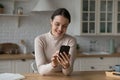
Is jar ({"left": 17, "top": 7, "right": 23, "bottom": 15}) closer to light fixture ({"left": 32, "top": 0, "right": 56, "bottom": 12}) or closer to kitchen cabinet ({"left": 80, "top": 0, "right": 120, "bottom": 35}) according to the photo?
light fixture ({"left": 32, "top": 0, "right": 56, "bottom": 12})

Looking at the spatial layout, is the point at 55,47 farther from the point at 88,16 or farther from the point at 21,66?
the point at 88,16

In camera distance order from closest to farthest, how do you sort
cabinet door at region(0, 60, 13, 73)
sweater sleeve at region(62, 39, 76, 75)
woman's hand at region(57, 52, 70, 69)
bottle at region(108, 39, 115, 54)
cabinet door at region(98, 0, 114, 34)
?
woman's hand at region(57, 52, 70, 69)
sweater sleeve at region(62, 39, 76, 75)
cabinet door at region(0, 60, 13, 73)
cabinet door at region(98, 0, 114, 34)
bottle at region(108, 39, 115, 54)

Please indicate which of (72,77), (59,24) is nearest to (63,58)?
(72,77)

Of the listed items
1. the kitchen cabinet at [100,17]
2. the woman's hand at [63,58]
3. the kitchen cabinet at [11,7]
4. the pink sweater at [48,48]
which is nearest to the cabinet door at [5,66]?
the kitchen cabinet at [11,7]

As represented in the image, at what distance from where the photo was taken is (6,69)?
12.0 feet

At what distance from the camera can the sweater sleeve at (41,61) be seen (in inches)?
75.4

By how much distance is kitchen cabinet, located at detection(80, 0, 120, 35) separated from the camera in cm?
411

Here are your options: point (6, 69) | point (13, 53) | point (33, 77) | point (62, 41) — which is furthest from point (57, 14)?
point (13, 53)

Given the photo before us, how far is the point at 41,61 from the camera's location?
2035 mm

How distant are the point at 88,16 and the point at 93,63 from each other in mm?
840

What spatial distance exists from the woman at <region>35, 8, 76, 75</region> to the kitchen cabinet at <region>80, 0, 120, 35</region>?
6.39 feet

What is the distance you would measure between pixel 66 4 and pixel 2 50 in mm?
1440

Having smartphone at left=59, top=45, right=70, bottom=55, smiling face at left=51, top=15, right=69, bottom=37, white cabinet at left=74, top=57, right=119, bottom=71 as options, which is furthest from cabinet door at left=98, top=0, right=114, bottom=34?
smartphone at left=59, top=45, right=70, bottom=55

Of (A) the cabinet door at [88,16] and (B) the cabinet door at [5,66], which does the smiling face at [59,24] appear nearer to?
(B) the cabinet door at [5,66]
